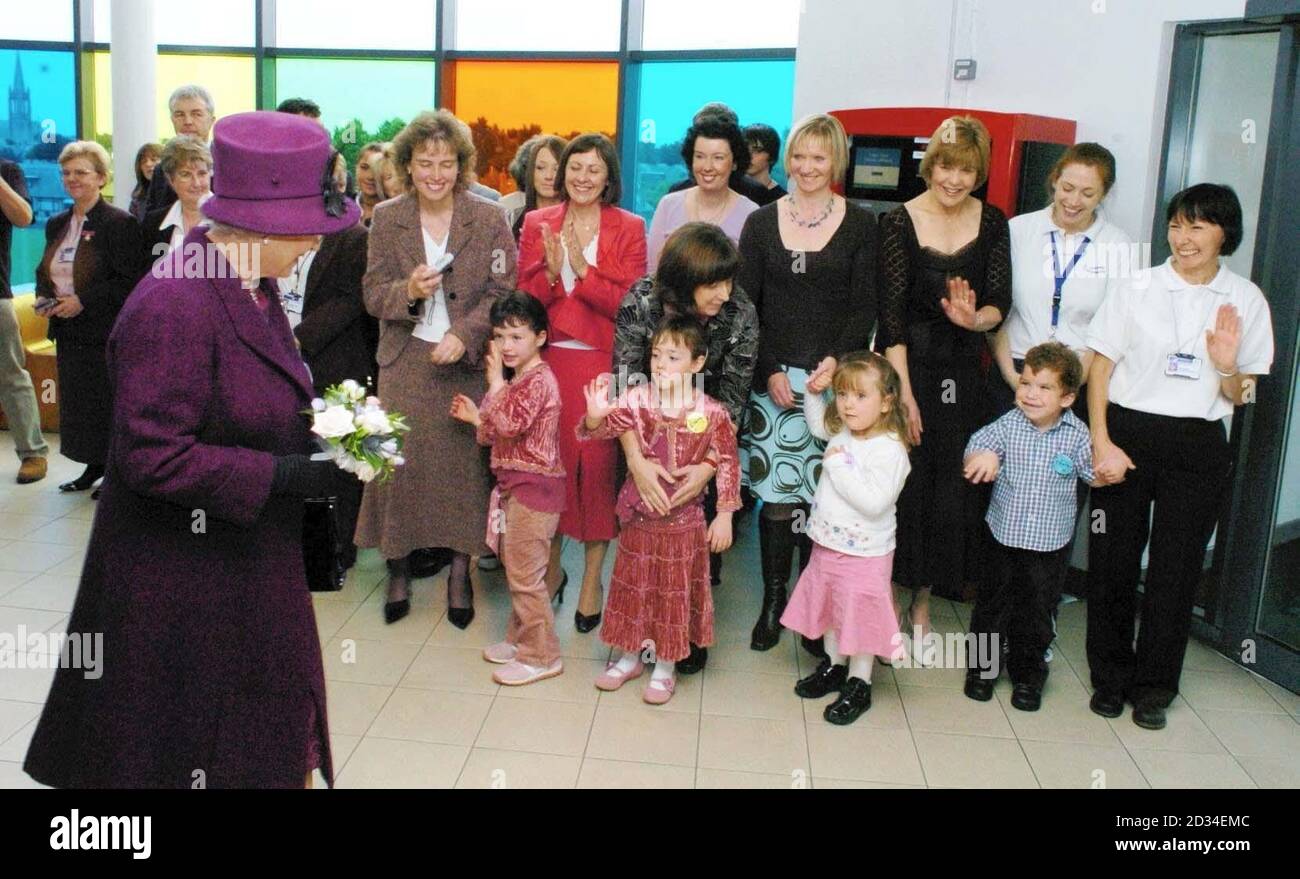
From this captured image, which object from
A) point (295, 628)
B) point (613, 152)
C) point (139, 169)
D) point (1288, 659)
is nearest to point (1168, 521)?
point (1288, 659)

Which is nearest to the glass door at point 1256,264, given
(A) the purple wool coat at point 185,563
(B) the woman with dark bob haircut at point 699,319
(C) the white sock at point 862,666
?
(C) the white sock at point 862,666

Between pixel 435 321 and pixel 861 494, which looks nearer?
pixel 861 494

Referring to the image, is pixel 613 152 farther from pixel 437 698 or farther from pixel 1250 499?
pixel 1250 499

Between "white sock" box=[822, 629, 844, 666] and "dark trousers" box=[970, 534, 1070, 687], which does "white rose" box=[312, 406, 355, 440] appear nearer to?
"white sock" box=[822, 629, 844, 666]

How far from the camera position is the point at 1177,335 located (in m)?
3.74

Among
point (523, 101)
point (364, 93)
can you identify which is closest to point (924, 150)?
point (523, 101)

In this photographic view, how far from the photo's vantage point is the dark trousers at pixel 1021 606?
396 centimetres

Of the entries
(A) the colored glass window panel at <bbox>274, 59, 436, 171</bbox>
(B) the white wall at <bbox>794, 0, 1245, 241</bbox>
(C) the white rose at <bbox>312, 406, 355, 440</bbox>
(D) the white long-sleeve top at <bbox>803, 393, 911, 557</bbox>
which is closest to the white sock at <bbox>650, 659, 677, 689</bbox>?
(D) the white long-sleeve top at <bbox>803, 393, 911, 557</bbox>

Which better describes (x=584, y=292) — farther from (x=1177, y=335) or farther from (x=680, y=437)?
(x=1177, y=335)

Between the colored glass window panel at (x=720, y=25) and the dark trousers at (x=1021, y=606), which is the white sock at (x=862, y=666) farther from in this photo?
the colored glass window panel at (x=720, y=25)

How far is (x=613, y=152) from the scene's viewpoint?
4457 millimetres

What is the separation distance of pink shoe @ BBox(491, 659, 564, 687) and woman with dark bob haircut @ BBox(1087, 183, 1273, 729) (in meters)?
1.82

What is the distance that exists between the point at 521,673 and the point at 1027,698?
5.53 feet

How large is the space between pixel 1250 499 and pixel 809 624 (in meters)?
1.70
